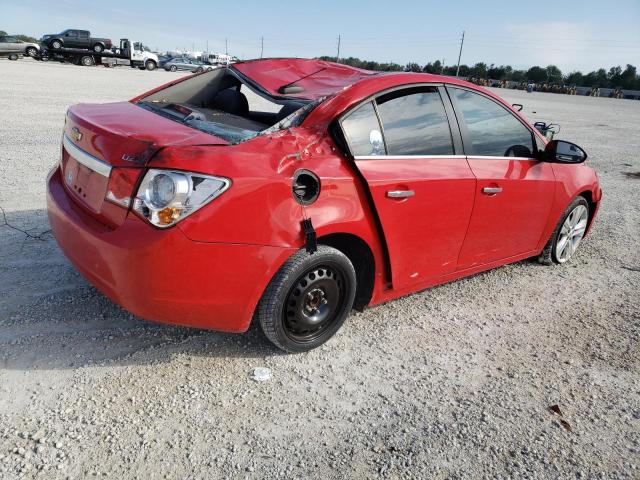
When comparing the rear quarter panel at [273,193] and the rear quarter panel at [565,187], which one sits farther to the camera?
the rear quarter panel at [565,187]

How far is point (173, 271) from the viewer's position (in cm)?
227

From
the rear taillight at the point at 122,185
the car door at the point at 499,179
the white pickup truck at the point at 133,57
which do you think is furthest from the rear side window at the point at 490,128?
the white pickup truck at the point at 133,57

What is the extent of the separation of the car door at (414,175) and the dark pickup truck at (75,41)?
36.4m

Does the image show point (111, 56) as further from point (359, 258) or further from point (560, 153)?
point (359, 258)

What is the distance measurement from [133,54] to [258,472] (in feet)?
132

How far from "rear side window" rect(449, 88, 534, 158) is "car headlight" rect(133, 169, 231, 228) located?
6.29 feet

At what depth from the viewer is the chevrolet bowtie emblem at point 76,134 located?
272cm

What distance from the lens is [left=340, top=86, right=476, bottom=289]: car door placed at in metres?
2.83

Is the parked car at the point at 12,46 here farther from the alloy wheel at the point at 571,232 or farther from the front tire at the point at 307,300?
the front tire at the point at 307,300

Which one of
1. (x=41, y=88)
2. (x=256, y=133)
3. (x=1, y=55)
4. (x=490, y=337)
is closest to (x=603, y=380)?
(x=490, y=337)

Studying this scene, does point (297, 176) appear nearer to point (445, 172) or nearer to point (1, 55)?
point (445, 172)

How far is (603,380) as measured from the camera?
2.96 meters

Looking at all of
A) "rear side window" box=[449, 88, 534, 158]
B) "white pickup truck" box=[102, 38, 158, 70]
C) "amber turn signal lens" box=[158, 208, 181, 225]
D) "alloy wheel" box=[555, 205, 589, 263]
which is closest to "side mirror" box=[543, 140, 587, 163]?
"rear side window" box=[449, 88, 534, 158]

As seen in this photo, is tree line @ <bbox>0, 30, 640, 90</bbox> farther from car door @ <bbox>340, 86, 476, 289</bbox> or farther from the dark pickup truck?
car door @ <bbox>340, 86, 476, 289</bbox>
